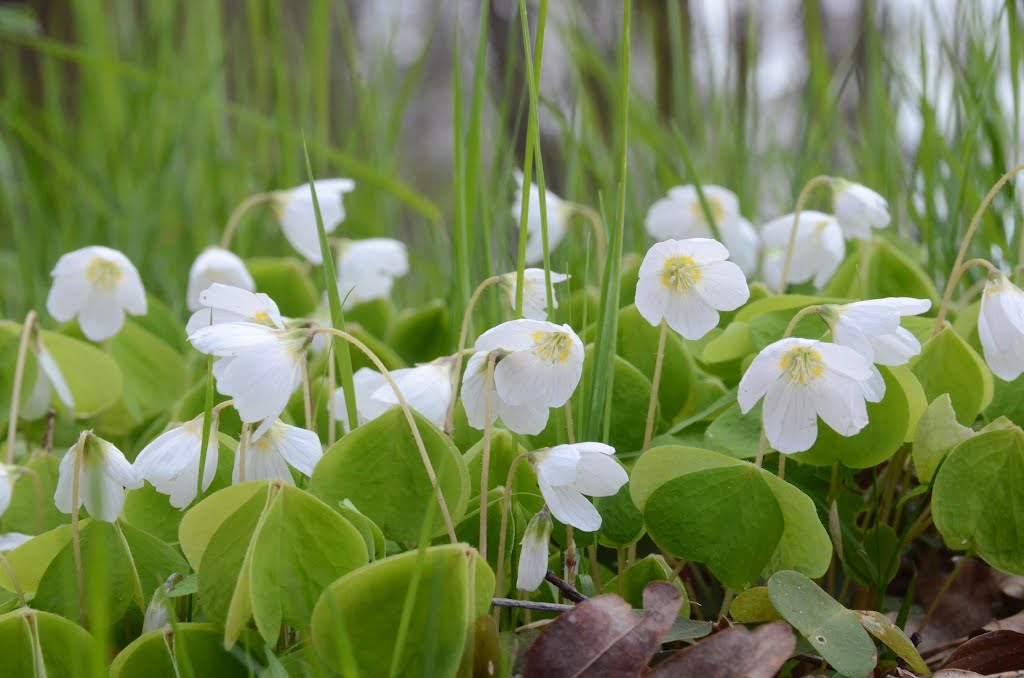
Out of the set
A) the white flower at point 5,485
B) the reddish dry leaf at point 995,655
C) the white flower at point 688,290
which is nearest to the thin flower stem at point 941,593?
the reddish dry leaf at point 995,655

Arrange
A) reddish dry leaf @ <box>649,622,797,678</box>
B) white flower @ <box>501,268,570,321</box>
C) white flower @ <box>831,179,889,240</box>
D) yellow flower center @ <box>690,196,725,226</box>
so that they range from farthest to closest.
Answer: yellow flower center @ <box>690,196,725,226</box> < white flower @ <box>831,179,889,240</box> < white flower @ <box>501,268,570,321</box> < reddish dry leaf @ <box>649,622,797,678</box>

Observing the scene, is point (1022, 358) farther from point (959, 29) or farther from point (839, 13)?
point (839, 13)

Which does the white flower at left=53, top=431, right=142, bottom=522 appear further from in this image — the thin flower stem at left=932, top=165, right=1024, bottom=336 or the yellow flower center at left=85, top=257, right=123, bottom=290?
the thin flower stem at left=932, top=165, right=1024, bottom=336

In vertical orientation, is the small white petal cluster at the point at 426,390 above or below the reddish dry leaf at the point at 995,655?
above

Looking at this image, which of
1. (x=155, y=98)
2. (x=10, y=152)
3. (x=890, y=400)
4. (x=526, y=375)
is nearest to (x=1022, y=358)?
(x=890, y=400)

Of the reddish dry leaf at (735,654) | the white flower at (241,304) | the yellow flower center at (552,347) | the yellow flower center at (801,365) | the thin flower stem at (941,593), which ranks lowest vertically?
the thin flower stem at (941,593)

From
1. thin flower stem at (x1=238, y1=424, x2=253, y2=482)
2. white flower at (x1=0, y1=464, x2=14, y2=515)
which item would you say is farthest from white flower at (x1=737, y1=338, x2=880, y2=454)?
white flower at (x1=0, y1=464, x2=14, y2=515)

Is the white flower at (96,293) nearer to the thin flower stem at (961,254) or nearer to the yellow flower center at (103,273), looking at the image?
the yellow flower center at (103,273)
